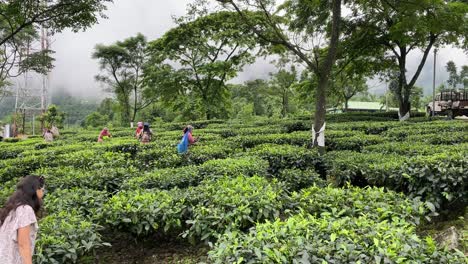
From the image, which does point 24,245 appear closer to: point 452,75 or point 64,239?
point 64,239

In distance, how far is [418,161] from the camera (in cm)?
527

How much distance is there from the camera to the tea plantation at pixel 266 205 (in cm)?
286

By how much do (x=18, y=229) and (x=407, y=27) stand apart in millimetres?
15180

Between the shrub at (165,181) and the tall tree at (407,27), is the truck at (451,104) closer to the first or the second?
the tall tree at (407,27)

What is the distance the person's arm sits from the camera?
9.46 ft

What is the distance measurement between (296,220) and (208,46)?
2186 centimetres


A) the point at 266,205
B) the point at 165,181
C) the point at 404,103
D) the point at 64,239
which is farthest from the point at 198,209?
the point at 404,103

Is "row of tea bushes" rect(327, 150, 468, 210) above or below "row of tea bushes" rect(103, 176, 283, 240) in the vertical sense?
above

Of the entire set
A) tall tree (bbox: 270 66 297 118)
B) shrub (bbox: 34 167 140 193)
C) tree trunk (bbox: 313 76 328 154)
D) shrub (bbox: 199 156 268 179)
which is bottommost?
shrub (bbox: 34 167 140 193)

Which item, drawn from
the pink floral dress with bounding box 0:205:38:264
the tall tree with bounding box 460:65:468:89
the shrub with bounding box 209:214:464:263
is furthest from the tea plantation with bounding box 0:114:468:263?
the tall tree with bounding box 460:65:468:89

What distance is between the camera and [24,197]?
304 cm

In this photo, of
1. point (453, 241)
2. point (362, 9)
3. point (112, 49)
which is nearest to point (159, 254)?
point (453, 241)

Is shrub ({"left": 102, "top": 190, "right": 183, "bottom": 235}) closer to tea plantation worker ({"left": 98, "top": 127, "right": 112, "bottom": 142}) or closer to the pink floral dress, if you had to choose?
the pink floral dress

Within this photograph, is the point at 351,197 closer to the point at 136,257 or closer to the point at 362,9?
the point at 136,257
